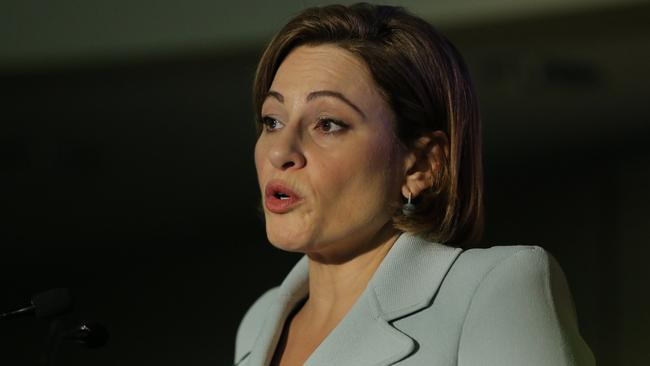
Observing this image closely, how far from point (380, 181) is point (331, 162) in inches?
3.1

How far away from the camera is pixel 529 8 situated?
2.42m

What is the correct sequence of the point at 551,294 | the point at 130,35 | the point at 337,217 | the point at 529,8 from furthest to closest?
the point at 130,35, the point at 529,8, the point at 337,217, the point at 551,294

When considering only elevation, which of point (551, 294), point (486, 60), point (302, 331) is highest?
point (486, 60)

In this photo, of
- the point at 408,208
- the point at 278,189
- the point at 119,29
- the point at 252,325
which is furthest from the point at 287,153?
the point at 119,29

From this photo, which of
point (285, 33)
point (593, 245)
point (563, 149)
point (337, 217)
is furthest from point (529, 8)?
point (337, 217)

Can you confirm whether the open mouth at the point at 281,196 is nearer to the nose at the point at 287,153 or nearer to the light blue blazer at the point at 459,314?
the nose at the point at 287,153

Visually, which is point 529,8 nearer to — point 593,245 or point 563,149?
point 563,149

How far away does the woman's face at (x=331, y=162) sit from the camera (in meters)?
1.50

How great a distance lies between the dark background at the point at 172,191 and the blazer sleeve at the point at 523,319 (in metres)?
1.11

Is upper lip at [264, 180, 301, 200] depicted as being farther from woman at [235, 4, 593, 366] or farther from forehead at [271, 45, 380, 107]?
forehead at [271, 45, 380, 107]

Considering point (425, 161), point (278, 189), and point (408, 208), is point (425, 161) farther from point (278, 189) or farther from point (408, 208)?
point (278, 189)

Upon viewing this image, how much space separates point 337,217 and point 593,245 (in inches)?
44.0

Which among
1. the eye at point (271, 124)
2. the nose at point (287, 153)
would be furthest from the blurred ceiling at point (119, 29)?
the nose at point (287, 153)

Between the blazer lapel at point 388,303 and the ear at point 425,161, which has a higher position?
the ear at point 425,161
